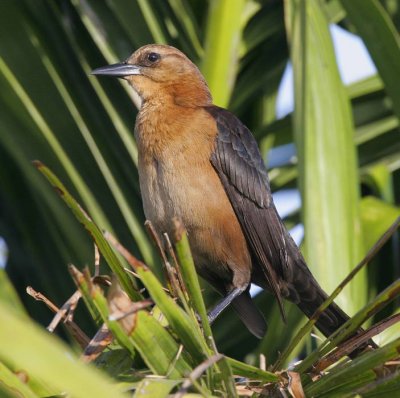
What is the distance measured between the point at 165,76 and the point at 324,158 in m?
1.24

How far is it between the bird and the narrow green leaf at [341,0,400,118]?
0.91m

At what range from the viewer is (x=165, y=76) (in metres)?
4.91

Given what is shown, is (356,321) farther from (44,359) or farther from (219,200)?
(219,200)

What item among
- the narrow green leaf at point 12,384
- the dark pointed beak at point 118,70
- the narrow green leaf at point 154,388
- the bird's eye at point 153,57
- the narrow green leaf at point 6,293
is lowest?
the narrow green leaf at point 6,293

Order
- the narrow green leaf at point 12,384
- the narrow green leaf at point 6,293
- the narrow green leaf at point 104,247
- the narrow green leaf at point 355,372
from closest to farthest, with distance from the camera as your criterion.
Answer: the narrow green leaf at point 12,384 → the narrow green leaf at point 355,372 → the narrow green leaf at point 104,247 → the narrow green leaf at point 6,293

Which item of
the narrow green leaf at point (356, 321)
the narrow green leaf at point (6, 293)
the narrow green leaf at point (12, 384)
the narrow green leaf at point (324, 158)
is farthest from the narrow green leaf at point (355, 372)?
the narrow green leaf at point (6, 293)

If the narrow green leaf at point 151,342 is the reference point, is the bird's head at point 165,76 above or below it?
above

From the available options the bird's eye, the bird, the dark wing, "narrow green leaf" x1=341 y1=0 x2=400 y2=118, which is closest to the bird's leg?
the bird

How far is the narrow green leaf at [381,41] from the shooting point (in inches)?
150

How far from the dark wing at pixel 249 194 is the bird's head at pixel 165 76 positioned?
294mm

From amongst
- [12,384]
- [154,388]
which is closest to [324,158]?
[154,388]

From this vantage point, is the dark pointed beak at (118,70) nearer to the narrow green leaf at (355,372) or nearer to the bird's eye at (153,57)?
the bird's eye at (153,57)

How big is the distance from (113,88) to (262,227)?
1179 mm

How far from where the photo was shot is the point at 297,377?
254 centimetres
